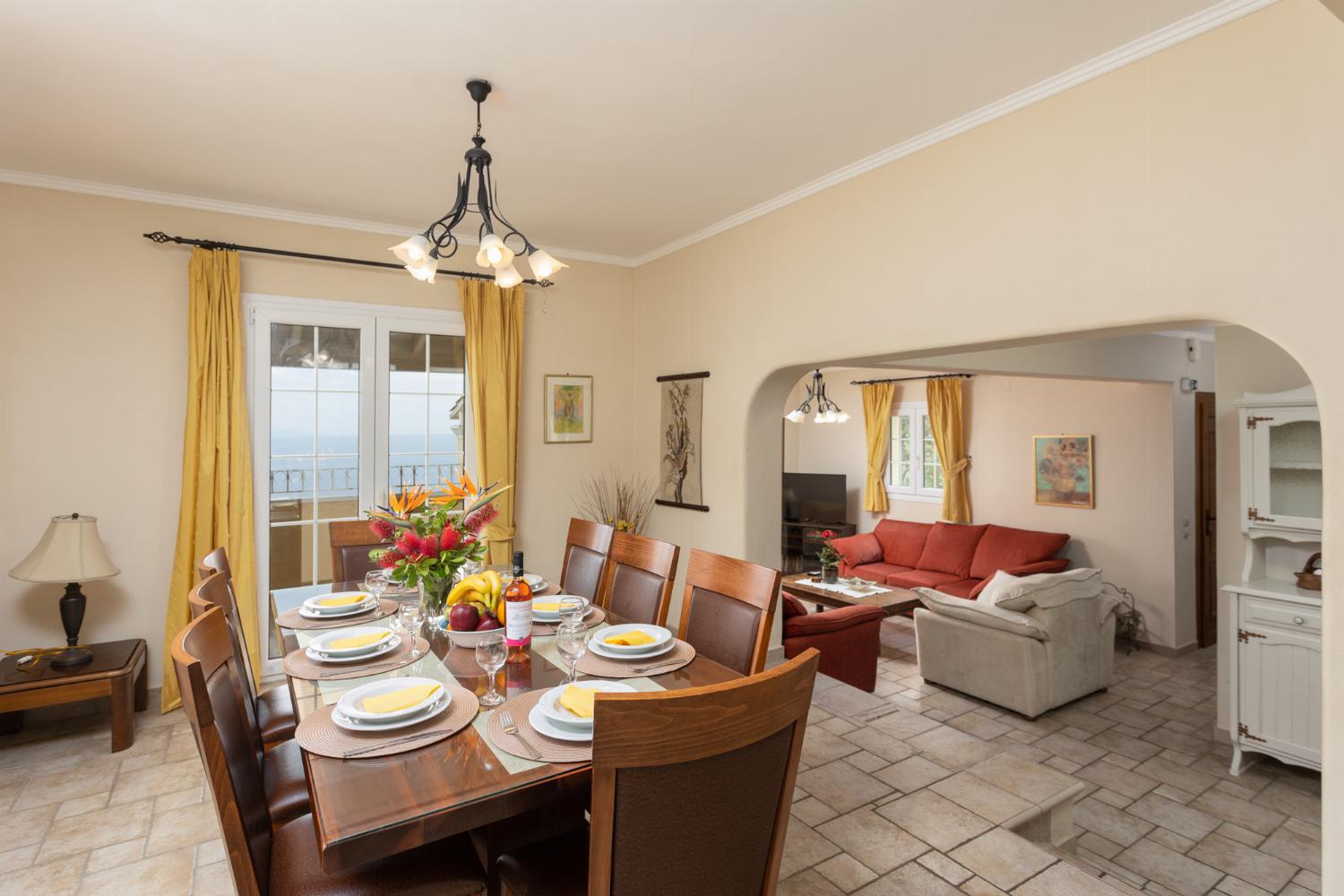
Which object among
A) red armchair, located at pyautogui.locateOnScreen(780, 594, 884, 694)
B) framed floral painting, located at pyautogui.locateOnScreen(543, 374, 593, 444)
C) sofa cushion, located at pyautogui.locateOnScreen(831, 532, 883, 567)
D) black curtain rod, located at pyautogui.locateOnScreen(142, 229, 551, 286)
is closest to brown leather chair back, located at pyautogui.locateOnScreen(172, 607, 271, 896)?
black curtain rod, located at pyautogui.locateOnScreen(142, 229, 551, 286)

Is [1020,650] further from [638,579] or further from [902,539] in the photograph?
[902,539]

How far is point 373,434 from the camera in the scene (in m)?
4.25

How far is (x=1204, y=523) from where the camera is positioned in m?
5.75

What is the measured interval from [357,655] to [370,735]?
1.81ft

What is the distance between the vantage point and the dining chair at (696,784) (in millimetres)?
1075

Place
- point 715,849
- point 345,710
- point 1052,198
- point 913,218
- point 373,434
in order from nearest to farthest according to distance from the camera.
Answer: point 715,849, point 345,710, point 1052,198, point 913,218, point 373,434

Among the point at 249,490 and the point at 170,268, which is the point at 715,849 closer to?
the point at 249,490

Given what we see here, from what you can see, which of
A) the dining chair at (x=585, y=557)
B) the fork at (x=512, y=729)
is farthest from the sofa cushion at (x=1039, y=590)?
the fork at (x=512, y=729)

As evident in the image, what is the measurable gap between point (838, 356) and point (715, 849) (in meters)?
2.61

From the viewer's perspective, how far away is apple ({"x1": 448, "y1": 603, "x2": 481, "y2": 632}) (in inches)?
82.9

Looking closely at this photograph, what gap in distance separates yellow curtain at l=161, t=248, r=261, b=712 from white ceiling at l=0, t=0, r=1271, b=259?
53cm

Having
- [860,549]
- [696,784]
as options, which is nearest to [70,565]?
[696,784]

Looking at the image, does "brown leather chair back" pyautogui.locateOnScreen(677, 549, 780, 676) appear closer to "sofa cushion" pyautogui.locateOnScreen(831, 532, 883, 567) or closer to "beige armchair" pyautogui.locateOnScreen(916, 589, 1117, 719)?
"beige armchair" pyautogui.locateOnScreen(916, 589, 1117, 719)

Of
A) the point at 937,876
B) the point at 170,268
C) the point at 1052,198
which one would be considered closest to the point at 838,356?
the point at 1052,198
